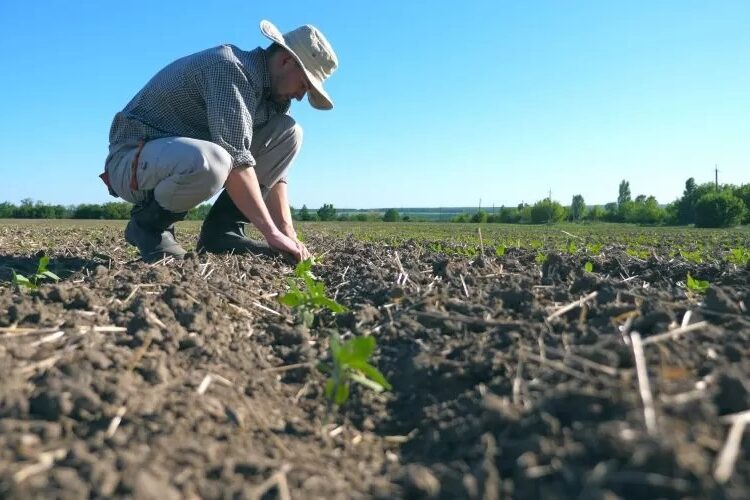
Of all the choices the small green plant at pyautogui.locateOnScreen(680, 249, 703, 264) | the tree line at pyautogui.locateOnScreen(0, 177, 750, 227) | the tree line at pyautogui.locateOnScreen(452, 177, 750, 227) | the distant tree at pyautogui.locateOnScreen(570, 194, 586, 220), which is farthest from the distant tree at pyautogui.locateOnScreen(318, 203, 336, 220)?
the small green plant at pyautogui.locateOnScreen(680, 249, 703, 264)

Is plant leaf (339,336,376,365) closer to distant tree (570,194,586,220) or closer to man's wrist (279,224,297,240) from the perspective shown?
man's wrist (279,224,297,240)

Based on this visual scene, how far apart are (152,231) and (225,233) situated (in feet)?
1.92

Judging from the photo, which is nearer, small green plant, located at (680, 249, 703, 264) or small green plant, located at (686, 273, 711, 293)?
small green plant, located at (686, 273, 711, 293)

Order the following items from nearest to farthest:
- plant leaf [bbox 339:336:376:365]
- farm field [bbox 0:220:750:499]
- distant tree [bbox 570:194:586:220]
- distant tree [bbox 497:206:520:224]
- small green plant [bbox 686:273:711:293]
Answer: farm field [bbox 0:220:750:499] < plant leaf [bbox 339:336:376:365] < small green plant [bbox 686:273:711:293] < distant tree [bbox 497:206:520:224] < distant tree [bbox 570:194:586:220]

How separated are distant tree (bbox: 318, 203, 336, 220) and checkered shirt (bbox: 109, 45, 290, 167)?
44.9 metres

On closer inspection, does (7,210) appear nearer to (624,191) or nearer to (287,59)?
(287,59)

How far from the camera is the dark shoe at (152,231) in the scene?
3.97 m

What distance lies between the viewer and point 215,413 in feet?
5.15

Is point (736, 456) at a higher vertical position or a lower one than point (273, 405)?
higher

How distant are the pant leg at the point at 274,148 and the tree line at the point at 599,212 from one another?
30.9 meters

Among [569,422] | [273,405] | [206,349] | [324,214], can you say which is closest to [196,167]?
[206,349]

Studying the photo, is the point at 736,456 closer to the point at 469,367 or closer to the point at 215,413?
the point at 469,367

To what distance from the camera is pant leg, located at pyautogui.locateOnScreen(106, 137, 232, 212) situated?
3570 millimetres

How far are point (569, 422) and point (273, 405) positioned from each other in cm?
87
